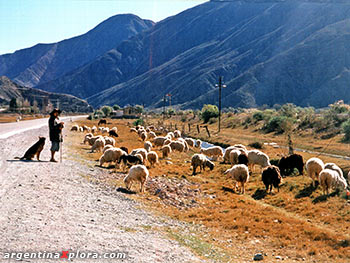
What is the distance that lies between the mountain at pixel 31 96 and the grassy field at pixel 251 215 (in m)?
132

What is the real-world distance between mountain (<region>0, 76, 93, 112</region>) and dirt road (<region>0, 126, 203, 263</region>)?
13353cm

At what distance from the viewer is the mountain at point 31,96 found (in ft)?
487

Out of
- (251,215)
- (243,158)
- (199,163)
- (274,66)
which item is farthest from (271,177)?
(274,66)

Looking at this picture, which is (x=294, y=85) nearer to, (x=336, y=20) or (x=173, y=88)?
(x=336, y=20)

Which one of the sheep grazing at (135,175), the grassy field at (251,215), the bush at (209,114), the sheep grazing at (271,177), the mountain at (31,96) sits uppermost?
Result: the mountain at (31,96)

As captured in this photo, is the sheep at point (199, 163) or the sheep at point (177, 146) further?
the sheep at point (177, 146)

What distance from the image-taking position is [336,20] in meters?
148

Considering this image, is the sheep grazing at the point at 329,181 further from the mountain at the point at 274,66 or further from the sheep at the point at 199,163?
the mountain at the point at 274,66

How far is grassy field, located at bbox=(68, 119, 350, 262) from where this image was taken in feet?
32.2

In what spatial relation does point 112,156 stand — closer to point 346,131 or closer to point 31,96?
point 346,131

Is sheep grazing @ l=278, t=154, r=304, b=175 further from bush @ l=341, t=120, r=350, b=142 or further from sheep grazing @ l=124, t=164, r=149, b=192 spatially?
bush @ l=341, t=120, r=350, b=142

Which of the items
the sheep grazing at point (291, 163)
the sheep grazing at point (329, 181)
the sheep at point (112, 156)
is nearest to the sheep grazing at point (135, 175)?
the sheep at point (112, 156)

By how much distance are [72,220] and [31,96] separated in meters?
163

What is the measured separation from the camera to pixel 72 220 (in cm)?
927
